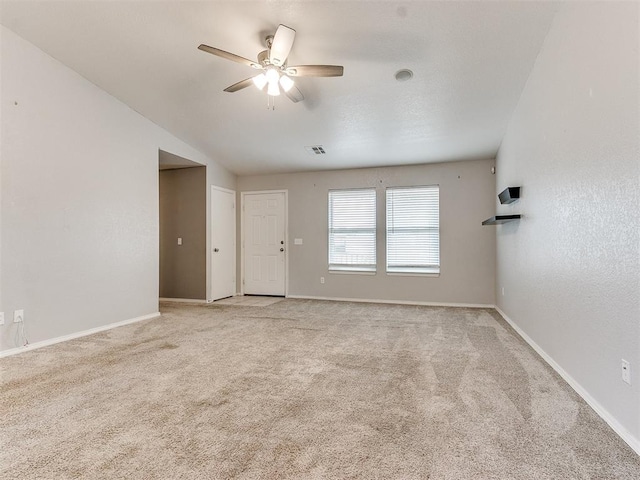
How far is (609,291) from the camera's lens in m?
1.97

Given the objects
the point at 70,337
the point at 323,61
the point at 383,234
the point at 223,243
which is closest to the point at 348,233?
the point at 383,234

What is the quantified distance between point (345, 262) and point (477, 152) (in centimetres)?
294

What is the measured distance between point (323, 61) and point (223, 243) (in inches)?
163

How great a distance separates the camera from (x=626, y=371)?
1.78m

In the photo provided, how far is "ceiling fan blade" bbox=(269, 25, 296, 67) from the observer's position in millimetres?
2631

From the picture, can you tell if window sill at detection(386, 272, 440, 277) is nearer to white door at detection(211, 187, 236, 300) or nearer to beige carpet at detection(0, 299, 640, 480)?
beige carpet at detection(0, 299, 640, 480)

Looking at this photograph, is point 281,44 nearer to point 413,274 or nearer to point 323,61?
point 323,61

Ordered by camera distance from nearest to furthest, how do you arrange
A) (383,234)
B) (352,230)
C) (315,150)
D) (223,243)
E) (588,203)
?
(588,203)
(315,150)
(383,234)
(352,230)
(223,243)

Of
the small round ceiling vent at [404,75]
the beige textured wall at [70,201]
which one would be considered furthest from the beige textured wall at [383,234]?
the beige textured wall at [70,201]

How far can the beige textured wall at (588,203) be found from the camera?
1765mm

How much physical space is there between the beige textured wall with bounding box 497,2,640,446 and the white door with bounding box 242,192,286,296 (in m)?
4.45

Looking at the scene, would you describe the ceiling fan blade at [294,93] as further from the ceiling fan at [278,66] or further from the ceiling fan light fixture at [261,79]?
the ceiling fan light fixture at [261,79]

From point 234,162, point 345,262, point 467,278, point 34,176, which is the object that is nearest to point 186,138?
point 234,162

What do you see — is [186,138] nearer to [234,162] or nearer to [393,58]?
[234,162]
